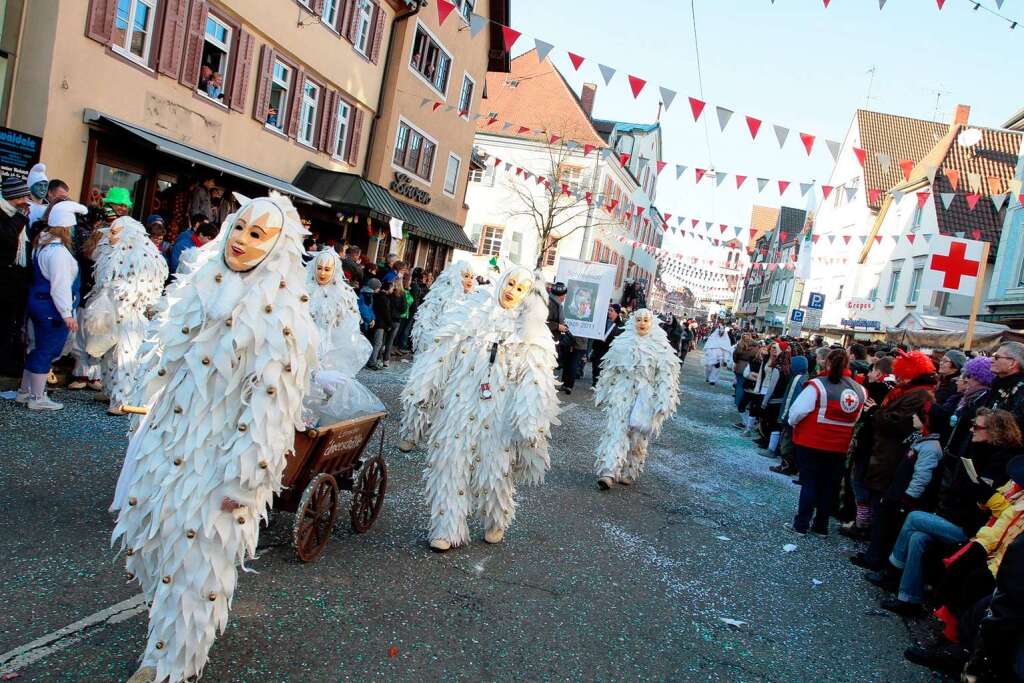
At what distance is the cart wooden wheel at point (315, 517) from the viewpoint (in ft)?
15.2

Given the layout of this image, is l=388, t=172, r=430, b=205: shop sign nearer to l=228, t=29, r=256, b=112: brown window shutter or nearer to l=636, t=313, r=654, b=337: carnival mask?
l=228, t=29, r=256, b=112: brown window shutter

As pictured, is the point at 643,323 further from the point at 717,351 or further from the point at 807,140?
the point at 717,351

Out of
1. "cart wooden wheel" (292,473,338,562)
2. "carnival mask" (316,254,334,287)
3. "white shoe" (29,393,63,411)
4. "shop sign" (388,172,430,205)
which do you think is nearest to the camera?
"cart wooden wheel" (292,473,338,562)

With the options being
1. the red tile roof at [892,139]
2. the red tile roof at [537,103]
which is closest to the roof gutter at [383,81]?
the red tile roof at [537,103]

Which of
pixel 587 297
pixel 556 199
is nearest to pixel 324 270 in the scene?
pixel 587 297

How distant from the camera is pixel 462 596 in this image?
16.1 ft

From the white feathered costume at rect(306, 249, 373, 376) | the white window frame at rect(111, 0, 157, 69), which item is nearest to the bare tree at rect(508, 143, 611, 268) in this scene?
the white window frame at rect(111, 0, 157, 69)

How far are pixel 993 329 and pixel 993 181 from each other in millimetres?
12811

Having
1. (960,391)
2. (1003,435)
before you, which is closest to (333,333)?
(1003,435)

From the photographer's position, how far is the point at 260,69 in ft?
54.2

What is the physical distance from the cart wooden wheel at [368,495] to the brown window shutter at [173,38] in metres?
10.9

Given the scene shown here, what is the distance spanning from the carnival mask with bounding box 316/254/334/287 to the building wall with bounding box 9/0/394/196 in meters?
6.67

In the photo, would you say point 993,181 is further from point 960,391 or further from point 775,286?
point 775,286

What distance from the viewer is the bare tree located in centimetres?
3875
